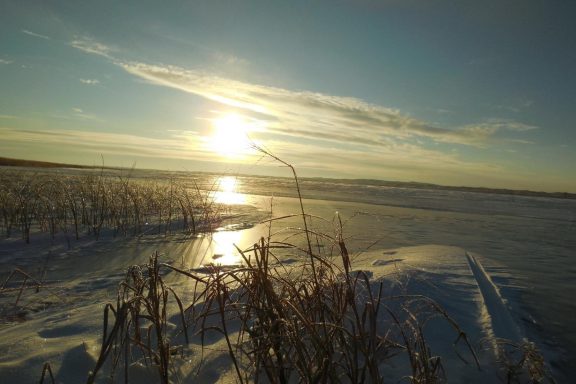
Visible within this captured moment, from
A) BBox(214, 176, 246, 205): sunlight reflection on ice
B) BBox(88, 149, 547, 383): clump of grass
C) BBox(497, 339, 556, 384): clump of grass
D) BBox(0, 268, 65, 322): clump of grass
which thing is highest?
BBox(88, 149, 547, 383): clump of grass

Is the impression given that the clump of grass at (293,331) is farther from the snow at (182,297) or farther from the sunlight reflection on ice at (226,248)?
the sunlight reflection on ice at (226,248)

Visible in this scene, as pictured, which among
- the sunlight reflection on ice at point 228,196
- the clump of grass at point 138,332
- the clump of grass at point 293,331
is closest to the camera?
the clump of grass at point 138,332

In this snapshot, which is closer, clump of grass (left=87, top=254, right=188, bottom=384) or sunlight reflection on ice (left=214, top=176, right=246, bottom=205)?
clump of grass (left=87, top=254, right=188, bottom=384)

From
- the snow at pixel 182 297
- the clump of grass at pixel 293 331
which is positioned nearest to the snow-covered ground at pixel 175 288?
the snow at pixel 182 297

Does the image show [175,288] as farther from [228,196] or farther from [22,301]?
[228,196]

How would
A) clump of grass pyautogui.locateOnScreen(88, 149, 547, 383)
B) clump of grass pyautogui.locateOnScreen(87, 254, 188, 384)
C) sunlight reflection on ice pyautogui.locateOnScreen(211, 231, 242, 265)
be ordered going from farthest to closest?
sunlight reflection on ice pyautogui.locateOnScreen(211, 231, 242, 265) < clump of grass pyautogui.locateOnScreen(88, 149, 547, 383) < clump of grass pyautogui.locateOnScreen(87, 254, 188, 384)

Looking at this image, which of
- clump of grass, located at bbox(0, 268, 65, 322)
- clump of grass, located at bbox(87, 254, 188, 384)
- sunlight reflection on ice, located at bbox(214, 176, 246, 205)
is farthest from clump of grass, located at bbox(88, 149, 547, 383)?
sunlight reflection on ice, located at bbox(214, 176, 246, 205)

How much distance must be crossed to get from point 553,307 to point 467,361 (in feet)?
6.99

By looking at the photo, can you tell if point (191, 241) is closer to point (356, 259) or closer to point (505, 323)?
point (356, 259)

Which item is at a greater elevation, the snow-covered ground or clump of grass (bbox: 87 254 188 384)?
clump of grass (bbox: 87 254 188 384)

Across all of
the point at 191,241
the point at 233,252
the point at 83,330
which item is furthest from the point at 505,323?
the point at 191,241

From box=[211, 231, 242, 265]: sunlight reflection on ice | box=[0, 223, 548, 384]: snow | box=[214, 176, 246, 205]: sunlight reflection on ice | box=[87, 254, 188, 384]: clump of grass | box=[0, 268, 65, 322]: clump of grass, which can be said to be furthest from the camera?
box=[214, 176, 246, 205]: sunlight reflection on ice

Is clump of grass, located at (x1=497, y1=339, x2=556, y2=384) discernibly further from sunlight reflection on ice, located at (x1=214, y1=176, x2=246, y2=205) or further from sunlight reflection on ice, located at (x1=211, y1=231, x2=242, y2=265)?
sunlight reflection on ice, located at (x1=214, y1=176, x2=246, y2=205)

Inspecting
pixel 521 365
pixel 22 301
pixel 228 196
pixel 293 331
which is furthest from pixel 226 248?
Answer: pixel 228 196
